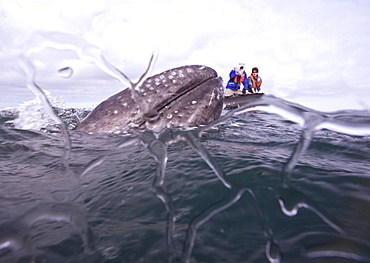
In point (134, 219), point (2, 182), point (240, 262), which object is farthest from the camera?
point (2, 182)

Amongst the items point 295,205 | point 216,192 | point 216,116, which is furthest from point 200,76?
point 295,205

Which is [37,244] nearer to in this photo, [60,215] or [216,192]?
[60,215]

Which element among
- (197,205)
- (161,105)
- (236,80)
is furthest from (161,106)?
(236,80)

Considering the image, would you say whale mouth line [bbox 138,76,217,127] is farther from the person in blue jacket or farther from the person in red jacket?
the person in red jacket

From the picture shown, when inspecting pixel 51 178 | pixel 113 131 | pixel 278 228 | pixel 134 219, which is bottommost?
pixel 278 228

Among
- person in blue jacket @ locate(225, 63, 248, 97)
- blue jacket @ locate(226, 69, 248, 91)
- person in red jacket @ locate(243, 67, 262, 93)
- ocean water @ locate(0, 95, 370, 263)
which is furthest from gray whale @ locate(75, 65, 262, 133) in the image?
person in red jacket @ locate(243, 67, 262, 93)

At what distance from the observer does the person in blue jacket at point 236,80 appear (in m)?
18.8

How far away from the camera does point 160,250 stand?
7.25ft

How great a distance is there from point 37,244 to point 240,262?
5.84 feet

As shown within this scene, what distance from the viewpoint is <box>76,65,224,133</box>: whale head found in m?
5.64

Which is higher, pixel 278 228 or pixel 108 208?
pixel 108 208

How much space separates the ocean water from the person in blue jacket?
14864mm

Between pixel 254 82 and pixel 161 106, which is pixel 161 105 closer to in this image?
pixel 161 106

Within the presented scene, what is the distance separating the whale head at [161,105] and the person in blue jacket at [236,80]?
13.0 m
